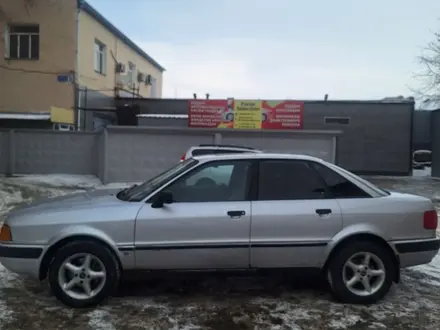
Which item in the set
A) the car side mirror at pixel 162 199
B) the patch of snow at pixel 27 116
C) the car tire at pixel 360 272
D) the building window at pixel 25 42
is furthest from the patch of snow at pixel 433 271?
the building window at pixel 25 42

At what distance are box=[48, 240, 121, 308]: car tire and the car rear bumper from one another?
283 centimetres

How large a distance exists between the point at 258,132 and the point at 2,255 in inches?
482

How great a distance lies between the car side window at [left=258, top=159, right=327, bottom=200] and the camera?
15.4 ft

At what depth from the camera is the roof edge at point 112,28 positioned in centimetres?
1864

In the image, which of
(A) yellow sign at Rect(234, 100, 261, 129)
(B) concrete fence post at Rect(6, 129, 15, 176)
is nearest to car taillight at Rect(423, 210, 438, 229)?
(B) concrete fence post at Rect(6, 129, 15, 176)

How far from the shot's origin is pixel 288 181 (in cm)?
477

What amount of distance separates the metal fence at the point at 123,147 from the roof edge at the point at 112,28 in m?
5.73

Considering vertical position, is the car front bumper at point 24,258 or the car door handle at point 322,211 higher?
the car door handle at point 322,211

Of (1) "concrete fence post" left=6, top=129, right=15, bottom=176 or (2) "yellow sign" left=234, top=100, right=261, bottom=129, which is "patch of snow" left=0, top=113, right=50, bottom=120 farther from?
(2) "yellow sign" left=234, top=100, right=261, bottom=129

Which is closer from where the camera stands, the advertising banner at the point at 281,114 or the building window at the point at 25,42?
the building window at the point at 25,42

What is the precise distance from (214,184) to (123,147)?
11.5 meters

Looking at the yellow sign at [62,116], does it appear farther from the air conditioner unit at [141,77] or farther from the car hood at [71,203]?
the car hood at [71,203]

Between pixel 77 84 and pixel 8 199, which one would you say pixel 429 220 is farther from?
pixel 77 84

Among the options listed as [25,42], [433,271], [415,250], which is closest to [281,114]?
[25,42]
